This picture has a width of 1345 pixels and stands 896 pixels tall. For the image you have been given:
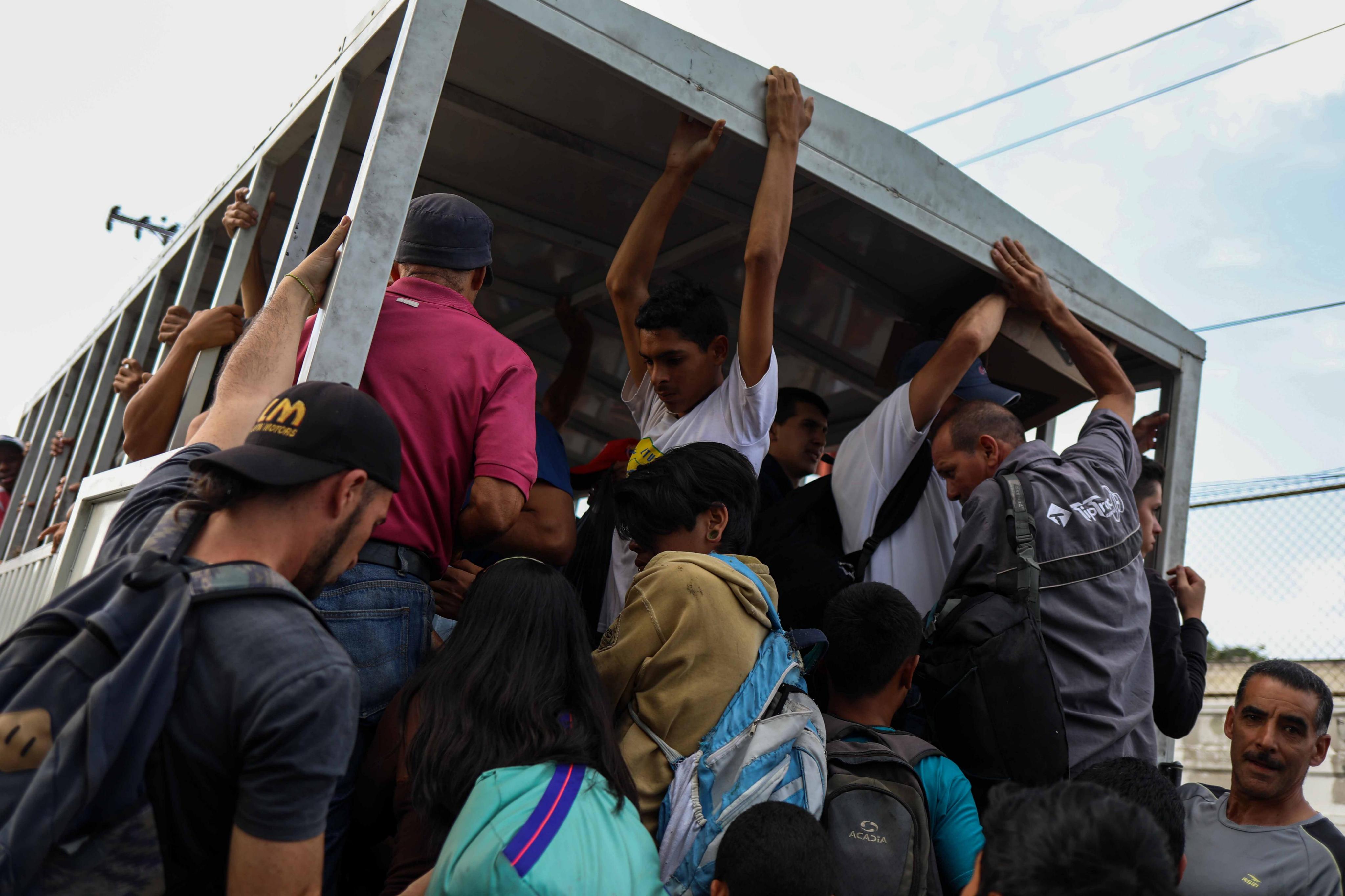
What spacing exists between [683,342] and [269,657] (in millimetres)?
2083

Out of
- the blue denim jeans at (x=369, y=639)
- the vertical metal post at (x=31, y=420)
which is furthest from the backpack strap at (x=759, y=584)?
the vertical metal post at (x=31, y=420)

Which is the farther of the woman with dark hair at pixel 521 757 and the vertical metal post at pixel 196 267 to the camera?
the vertical metal post at pixel 196 267

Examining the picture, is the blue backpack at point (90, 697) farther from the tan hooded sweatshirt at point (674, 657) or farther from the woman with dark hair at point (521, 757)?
the tan hooded sweatshirt at point (674, 657)

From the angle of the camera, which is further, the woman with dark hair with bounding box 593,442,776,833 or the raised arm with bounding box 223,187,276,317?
the raised arm with bounding box 223,187,276,317

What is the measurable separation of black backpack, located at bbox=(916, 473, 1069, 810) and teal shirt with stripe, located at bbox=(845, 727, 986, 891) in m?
0.21

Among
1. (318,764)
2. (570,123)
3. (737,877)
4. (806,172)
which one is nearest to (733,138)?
(806,172)

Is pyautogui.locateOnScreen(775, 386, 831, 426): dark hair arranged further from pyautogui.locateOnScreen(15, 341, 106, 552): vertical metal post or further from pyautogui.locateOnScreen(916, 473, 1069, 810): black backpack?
pyautogui.locateOnScreen(15, 341, 106, 552): vertical metal post

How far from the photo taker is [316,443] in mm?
1663

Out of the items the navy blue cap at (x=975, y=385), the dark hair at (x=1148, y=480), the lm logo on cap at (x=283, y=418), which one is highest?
the navy blue cap at (x=975, y=385)

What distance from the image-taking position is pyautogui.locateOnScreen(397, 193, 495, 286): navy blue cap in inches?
105

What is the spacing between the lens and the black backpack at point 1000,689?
2676 millimetres

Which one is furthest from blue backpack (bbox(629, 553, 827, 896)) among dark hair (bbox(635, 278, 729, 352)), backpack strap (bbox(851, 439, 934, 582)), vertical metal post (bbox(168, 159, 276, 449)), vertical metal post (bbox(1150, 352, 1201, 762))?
vertical metal post (bbox(1150, 352, 1201, 762))

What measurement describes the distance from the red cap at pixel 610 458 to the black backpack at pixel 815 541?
69 centimetres

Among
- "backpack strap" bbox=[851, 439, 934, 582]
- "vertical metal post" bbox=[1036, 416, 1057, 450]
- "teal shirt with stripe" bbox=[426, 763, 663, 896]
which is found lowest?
"teal shirt with stripe" bbox=[426, 763, 663, 896]
